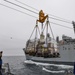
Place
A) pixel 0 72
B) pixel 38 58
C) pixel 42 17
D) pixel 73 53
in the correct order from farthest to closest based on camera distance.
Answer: pixel 38 58
pixel 42 17
pixel 73 53
pixel 0 72

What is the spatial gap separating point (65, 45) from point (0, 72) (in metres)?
Result: 62.8

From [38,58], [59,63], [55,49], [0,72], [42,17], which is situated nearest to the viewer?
[0,72]

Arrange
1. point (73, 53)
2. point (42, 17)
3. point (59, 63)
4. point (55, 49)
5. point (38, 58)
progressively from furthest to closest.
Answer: point (55, 49) < point (38, 58) < point (42, 17) < point (59, 63) < point (73, 53)

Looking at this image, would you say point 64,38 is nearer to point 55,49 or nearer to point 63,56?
point 63,56

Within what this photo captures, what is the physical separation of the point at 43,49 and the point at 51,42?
8204mm

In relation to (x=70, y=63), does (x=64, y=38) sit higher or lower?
higher

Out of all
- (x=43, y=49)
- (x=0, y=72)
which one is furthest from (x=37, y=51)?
(x=0, y=72)

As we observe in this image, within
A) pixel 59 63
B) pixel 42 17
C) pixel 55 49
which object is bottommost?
pixel 59 63

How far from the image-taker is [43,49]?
102938 mm

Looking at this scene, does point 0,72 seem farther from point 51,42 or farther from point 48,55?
point 51,42

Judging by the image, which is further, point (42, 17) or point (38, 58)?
point (38, 58)

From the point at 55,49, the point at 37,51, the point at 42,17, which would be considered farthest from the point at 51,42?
the point at 42,17

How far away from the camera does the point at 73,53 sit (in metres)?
76.8

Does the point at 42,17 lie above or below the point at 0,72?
above
